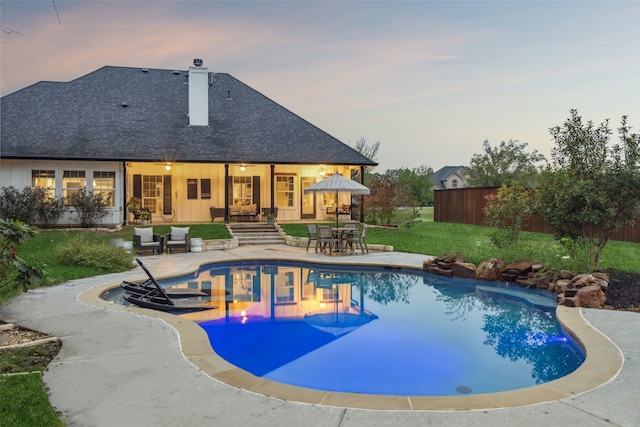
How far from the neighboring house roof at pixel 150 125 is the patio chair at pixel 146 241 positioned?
18.4 ft

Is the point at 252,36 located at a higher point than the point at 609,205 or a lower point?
higher

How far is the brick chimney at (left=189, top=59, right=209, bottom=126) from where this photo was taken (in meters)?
22.1

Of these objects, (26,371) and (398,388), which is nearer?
(26,371)

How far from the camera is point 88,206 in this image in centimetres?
1803

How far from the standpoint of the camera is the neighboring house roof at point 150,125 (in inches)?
771

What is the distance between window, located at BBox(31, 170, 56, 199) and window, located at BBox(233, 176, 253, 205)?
300 inches

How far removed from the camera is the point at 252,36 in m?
18.2

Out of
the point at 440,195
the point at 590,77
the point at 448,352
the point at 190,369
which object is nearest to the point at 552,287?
the point at 448,352

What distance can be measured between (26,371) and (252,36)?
1618cm

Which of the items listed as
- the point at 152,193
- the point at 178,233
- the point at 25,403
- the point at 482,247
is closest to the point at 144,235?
the point at 178,233

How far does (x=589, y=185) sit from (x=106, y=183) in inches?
711

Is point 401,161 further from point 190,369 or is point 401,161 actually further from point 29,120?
point 190,369

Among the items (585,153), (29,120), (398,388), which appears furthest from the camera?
(29,120)

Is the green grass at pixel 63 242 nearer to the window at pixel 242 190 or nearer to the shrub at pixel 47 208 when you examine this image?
the shrub at pixel 47 208
